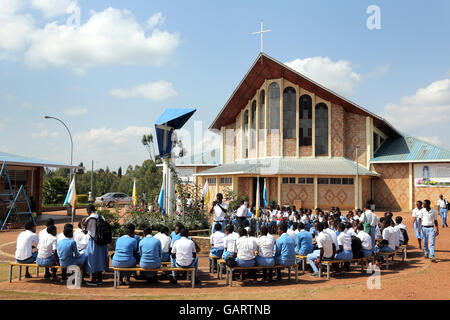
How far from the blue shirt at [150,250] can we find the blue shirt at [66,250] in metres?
1.45

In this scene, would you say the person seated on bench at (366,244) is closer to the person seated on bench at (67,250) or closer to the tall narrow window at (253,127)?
the person seated on bench at (67,250)

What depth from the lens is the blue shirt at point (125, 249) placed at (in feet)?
24.0

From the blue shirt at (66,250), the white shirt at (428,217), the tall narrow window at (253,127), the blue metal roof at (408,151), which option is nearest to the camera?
the blue shirt at (66,250)

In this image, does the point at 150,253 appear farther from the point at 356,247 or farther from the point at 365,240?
the point at 365,240

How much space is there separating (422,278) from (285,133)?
65.8ft

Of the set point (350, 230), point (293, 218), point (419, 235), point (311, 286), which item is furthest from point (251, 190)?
point (311, 286)

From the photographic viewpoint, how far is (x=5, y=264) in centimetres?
959

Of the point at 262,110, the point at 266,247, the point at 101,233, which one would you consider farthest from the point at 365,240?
the point at 262,110

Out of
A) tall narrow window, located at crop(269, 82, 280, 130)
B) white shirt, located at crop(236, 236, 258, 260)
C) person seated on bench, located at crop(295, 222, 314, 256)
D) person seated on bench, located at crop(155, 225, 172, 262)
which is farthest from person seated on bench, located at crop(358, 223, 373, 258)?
tall narrow window, located at crop(269, 82, 280, 130)

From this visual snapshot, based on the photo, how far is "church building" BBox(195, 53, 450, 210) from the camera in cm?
2522

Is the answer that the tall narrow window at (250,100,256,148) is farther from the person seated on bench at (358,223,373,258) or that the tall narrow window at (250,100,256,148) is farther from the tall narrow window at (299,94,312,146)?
the person seated on bench at (358,223,373,258)

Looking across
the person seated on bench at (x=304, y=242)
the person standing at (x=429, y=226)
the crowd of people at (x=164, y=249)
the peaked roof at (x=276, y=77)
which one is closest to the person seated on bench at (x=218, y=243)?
the crowd of people at (x=164, y=249)

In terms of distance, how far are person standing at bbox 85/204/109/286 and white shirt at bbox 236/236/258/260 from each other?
9.75 feet
